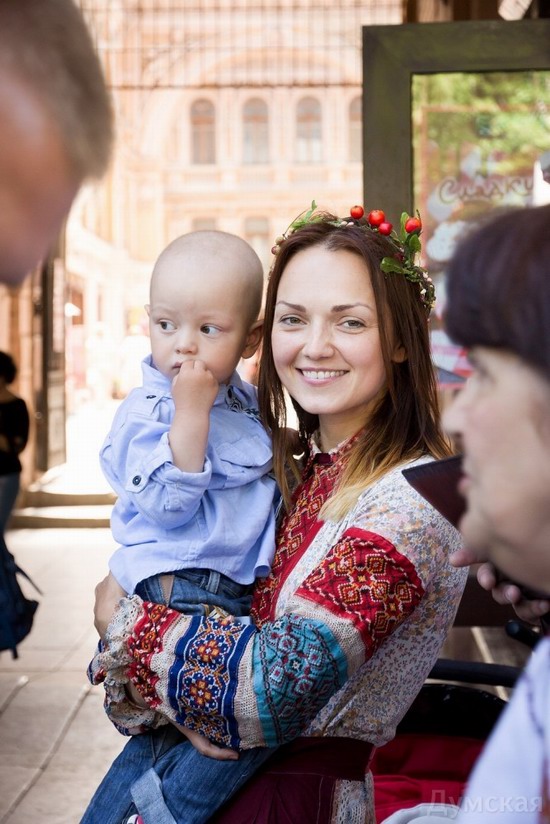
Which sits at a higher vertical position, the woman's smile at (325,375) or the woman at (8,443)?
the woman's smile at (325,375)

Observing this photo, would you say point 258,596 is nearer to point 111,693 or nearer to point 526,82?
point 111,693

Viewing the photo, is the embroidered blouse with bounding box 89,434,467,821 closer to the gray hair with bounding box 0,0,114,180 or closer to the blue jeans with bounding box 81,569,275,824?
the blue jeans with bounding box 81,569,275,824

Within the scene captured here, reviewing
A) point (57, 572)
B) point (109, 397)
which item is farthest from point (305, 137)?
point (57, 572)

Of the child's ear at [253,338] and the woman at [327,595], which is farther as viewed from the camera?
the child's ear at [253,338]

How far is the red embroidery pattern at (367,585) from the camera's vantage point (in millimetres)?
1235

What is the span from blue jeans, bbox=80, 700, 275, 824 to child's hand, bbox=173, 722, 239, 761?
4cm

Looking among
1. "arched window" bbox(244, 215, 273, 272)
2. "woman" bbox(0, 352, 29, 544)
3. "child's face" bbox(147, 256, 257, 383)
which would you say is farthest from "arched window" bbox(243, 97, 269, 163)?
"child's face" bbox(147, 256, 257, 383)

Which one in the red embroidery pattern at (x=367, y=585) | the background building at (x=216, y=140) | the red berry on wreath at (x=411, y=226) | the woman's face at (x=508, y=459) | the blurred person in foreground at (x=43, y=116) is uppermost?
the background building at (x=216, y=140)

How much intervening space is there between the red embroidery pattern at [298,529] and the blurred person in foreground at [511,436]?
71 cm

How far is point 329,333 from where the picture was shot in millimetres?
1453

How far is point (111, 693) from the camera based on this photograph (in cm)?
137

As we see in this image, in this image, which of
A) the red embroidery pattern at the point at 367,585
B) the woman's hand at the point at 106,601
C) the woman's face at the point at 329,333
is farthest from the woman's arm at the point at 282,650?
the woman's face at the point at 329,333

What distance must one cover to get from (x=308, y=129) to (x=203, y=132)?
3280 millimetres

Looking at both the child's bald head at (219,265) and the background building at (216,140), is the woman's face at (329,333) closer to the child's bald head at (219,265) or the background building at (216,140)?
the child's bald head at (219,265)
